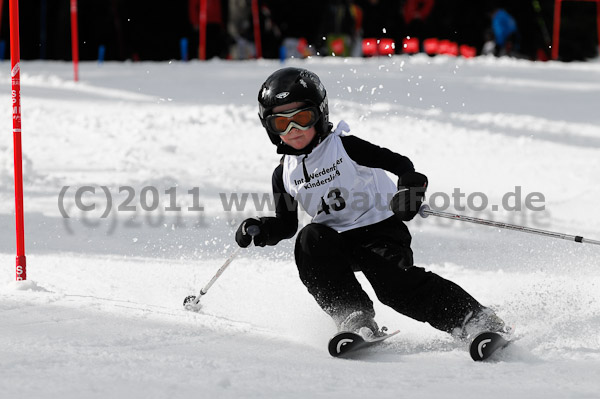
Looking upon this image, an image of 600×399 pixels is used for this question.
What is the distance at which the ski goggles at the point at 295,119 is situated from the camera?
4.27 meters

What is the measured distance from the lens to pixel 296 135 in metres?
4.32

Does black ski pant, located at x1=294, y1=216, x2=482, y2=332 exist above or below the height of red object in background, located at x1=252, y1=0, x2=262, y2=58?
below

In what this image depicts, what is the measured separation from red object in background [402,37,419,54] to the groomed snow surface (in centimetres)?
374

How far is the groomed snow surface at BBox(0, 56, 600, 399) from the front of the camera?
3.44 metres

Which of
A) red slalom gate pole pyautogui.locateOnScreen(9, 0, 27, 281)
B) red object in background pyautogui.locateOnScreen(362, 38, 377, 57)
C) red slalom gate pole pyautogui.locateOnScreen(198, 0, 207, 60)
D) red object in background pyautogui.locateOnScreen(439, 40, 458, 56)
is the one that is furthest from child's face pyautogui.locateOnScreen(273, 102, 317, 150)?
red object in background pyautogui.locateOnScreen(439, 40, 458, 56)

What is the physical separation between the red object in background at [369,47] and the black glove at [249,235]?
14697 millimetres

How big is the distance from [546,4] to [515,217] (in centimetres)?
1634

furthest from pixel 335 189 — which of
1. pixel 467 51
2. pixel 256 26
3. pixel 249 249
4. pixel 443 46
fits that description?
pixel 443 46

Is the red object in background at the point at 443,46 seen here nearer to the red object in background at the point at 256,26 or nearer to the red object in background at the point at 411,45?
the red object in background at the point at 411,45

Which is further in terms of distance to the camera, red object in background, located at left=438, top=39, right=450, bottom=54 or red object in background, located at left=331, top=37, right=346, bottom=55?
red object in background, located at left=438, top=39, right=450, bottom=54

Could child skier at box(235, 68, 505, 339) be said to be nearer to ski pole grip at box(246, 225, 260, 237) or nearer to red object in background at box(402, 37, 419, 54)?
ski pole grip at box(246, 225, 260, 237)

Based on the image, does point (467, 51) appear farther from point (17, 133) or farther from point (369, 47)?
point (17, 133)

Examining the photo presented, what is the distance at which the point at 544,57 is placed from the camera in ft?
71.9

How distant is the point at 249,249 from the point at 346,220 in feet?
7.30
